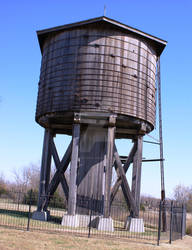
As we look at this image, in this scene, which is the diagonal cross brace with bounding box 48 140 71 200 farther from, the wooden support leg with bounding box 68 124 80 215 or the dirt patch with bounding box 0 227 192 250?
the dirt patch with bounding box 0 227 192 250

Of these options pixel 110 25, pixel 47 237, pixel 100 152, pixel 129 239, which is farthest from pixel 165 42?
pixel 47 237

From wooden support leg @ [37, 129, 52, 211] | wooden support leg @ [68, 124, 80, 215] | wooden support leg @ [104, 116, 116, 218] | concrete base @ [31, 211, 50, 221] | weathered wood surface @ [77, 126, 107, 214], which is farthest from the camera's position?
wooden support leg @ [37, 129, 52, 211]

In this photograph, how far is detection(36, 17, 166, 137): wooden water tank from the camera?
14.7 m

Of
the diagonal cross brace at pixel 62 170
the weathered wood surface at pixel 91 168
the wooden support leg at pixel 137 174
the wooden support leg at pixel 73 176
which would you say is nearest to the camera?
the wooden support leg at pixel 73 176

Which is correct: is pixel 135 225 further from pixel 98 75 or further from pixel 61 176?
pixel 98 75

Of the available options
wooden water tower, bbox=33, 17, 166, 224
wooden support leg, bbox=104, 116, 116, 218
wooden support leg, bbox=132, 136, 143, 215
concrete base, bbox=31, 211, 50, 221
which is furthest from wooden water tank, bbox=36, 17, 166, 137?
concrete base, bbox=31, 211, 50, 221

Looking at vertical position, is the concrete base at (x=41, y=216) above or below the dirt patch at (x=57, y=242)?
above

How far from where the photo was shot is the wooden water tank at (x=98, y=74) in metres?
14.7

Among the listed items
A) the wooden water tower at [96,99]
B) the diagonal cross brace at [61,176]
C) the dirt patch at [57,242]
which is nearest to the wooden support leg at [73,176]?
the wooden water tower at [96,99]

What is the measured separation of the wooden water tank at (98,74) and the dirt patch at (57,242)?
5485 millimetres

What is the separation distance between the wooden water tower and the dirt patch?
104 inches

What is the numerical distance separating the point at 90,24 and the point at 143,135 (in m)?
5.90

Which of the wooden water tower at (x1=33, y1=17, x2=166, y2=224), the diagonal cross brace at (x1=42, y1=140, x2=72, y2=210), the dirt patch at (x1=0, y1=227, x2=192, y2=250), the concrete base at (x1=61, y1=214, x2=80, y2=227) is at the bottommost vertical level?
the dirt patch at (x1=0, y1=227, x2=192, y2=250)

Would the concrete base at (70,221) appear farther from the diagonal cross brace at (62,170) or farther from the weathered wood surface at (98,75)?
the weathered wood surface at (98,75)
